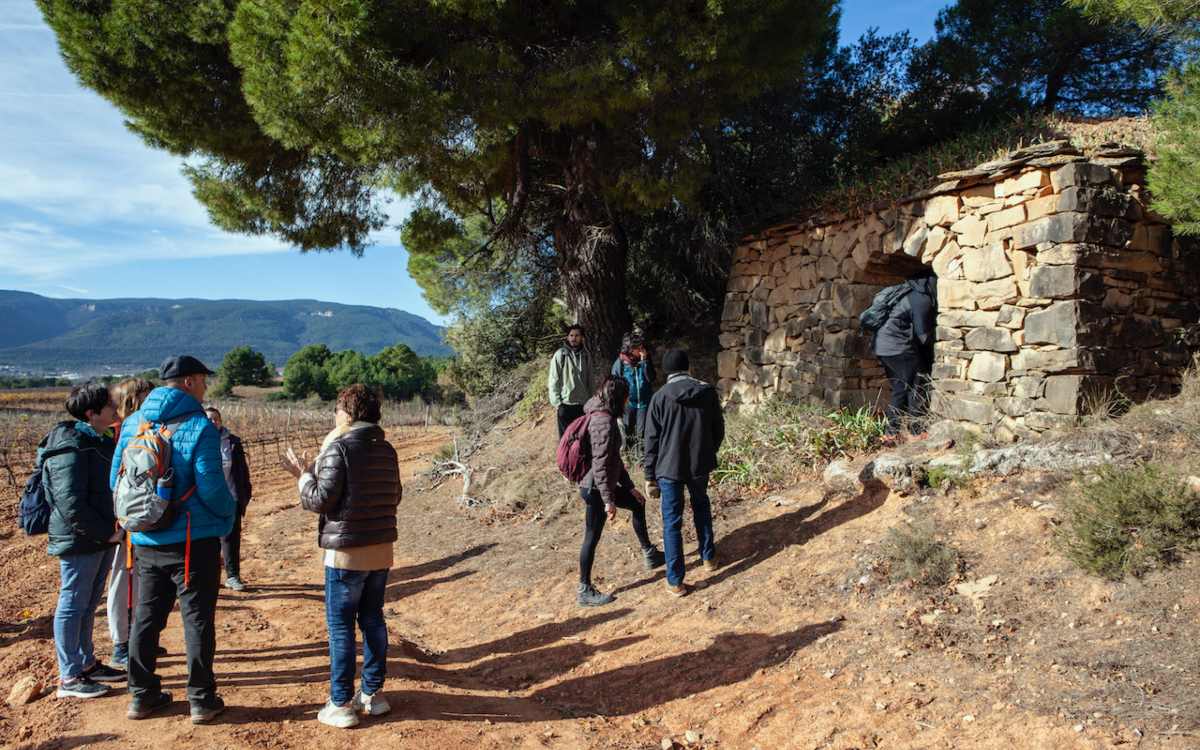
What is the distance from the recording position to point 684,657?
14.8ft

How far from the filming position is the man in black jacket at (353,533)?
3.59 meters

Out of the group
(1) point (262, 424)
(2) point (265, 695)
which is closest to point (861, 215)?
(2) point (265, 695)

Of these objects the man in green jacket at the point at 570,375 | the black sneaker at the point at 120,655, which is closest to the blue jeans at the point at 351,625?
the black sneaker at the point at 120,655

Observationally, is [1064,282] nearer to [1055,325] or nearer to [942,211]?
[1055,325]

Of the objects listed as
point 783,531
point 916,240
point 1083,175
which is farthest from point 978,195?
point 783,531

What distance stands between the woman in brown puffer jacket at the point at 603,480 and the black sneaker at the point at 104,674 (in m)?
2.90

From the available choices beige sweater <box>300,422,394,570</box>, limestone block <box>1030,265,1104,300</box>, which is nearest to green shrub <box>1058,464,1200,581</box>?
limestone block <box>1030,265,1104,300</box>

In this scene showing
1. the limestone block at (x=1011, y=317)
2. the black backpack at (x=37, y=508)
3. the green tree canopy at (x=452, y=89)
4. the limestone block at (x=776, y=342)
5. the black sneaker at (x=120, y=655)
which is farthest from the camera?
the limestone block at (x=776, y=342)

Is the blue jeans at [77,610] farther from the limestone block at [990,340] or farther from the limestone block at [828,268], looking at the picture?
the limestone block at [828,268]

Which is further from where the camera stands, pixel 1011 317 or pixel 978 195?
pixel 978 195

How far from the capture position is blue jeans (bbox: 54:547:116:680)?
3.99 m

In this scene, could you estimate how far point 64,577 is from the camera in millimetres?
4109

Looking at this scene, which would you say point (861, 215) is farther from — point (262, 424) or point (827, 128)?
point (262, 424)

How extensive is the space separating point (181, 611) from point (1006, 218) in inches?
261
